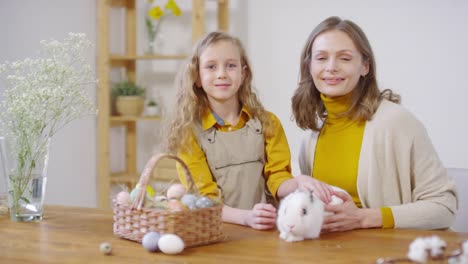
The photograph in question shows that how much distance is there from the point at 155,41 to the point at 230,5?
59 centimetres

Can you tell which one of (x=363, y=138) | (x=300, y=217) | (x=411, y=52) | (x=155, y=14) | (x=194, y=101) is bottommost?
(x=300, y=217)

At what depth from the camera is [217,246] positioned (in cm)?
166

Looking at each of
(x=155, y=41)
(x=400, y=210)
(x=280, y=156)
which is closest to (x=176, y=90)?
(x=280, y=156)

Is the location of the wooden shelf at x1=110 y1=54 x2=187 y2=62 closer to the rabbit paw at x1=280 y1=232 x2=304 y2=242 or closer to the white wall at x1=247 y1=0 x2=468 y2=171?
the white wall at x1=247 y1=0 x2=468 y2=171

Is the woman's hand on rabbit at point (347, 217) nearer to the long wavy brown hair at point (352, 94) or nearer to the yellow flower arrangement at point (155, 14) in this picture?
the long wavy brown hair at point (352, 94)

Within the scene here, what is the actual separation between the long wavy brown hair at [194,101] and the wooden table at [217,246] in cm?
36

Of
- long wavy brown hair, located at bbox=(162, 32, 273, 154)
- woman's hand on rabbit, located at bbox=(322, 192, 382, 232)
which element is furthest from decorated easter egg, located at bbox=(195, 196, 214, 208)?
long wavy brown hair, located at bbox=(162, 32, 273, 154)

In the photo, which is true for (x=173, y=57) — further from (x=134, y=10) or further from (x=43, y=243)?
(x=43, y=243)

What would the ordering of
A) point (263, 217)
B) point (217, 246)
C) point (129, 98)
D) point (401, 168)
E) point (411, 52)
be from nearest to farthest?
point (217, 246)
point (263, 217)
point (401, 168)
point (411, 52)
point (129, 98)

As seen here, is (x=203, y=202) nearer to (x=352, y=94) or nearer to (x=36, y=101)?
(x=36, y=101)

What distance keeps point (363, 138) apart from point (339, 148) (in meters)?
0.12

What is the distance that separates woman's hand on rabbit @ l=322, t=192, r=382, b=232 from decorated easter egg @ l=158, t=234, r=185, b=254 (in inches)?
17.8

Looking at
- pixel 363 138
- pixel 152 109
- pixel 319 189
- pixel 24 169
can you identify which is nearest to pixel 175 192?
pixel 319 189

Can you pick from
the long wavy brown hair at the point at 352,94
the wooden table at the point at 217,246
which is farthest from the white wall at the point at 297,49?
the wooden table at the point at 217,246
